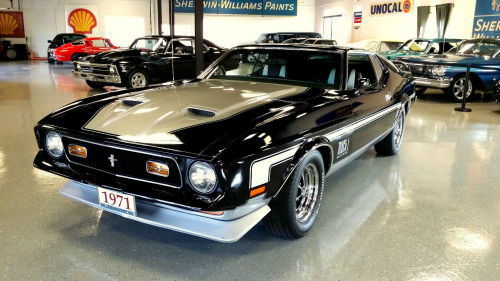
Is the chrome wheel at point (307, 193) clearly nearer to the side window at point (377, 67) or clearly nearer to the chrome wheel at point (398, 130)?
the side window at point (377, 67)

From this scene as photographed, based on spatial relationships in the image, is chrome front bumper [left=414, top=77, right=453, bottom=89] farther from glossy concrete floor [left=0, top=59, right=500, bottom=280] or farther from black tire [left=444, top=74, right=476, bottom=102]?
glossy concrete floor [left=0, top=59, right=500, bottom=280]

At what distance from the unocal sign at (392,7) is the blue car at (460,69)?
28.3ft

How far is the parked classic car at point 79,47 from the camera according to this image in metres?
15.4

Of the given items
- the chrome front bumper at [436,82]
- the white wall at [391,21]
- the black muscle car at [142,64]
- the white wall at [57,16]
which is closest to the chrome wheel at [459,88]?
the chrome front bumper at [436,82]

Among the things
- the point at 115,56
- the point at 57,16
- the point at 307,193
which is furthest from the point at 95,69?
the point at 57,16

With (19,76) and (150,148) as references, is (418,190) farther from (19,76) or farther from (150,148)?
(19,76)

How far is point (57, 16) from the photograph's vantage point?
21.2 meters

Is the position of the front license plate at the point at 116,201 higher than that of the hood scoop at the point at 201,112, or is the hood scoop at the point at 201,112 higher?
the hood scoop at the point at 201,112

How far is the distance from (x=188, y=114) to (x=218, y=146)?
0.52 metres

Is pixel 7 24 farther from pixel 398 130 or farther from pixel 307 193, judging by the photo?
pixel 307 193

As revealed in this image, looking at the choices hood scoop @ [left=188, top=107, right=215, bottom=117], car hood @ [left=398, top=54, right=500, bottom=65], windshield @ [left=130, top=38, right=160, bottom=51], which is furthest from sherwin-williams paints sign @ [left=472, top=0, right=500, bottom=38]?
hood scoop @ [left=188, top=107, right=215, bottom=117]

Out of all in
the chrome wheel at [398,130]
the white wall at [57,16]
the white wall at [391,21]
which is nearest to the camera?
the chrome wheel at [398,130]

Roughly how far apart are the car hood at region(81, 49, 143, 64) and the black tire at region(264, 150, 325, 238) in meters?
6.95

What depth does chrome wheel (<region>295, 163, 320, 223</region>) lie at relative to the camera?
2.62 meters
